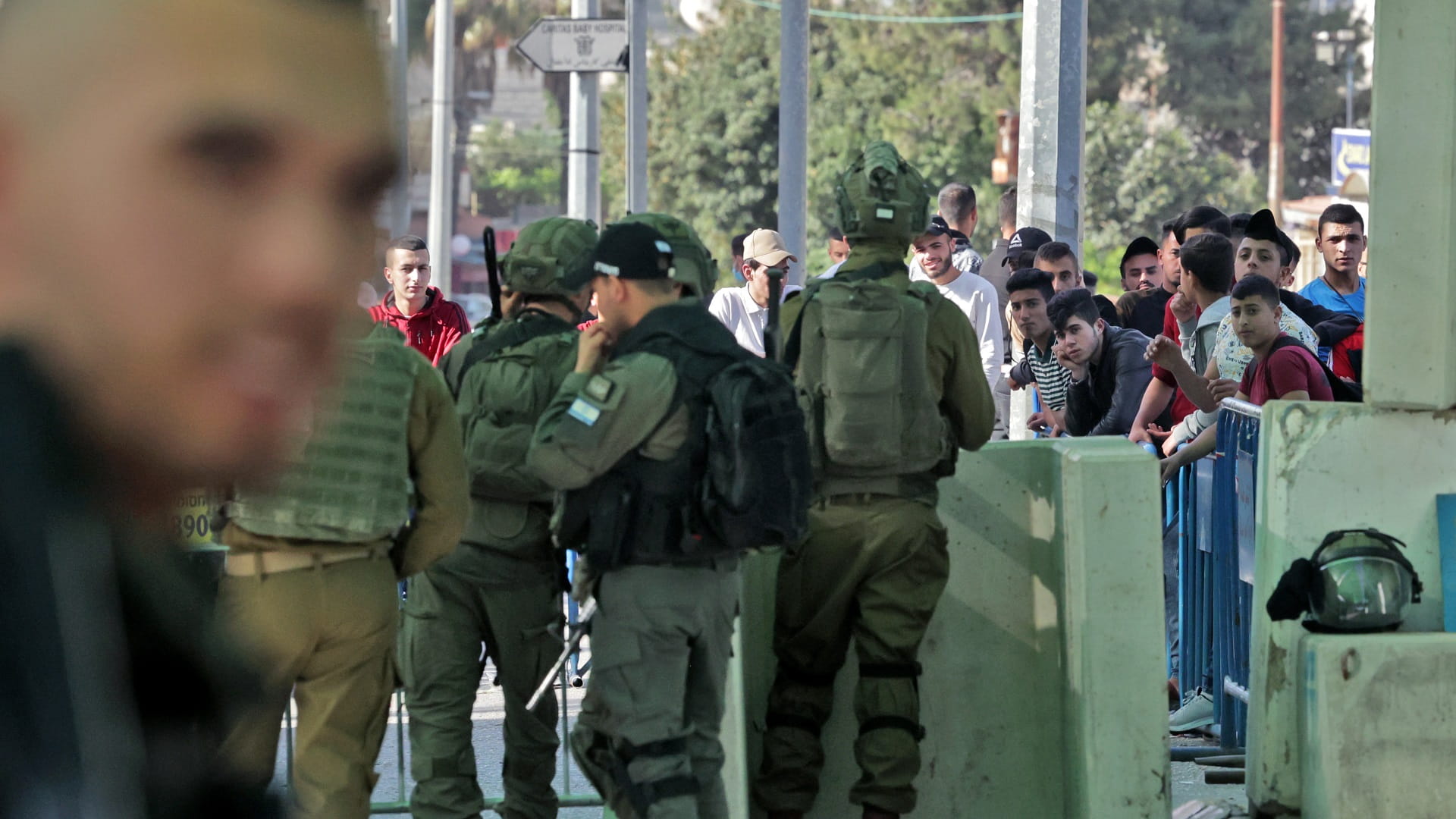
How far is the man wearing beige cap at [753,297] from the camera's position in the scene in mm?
9633

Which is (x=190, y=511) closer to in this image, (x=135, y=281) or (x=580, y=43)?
(x=135, y=281)

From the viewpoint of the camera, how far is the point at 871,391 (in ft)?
17.1

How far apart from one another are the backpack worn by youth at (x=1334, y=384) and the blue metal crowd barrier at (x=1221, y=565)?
132 mm

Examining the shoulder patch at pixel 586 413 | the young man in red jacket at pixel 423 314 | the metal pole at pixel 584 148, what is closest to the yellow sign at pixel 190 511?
the shoulder patch at pixel 586 413

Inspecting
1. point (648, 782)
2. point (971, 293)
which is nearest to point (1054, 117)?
point (971, 293)

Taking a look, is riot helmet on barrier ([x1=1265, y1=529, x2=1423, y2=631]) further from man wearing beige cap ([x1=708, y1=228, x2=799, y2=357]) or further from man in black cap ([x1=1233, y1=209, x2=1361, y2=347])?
man wearing beige cap ([x1=708, y1=228, x2=799, y2=357])

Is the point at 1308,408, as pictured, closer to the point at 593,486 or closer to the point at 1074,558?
the point at 1074,558

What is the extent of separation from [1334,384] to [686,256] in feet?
8.67

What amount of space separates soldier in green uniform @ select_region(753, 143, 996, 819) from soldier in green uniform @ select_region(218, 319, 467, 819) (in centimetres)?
120

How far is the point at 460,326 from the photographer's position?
8930 millimetres

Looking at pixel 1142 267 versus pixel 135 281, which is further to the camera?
pixel 1142 267

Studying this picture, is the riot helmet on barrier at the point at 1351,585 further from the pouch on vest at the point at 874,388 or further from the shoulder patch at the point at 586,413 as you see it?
the shoulder patch at the point at 586,413

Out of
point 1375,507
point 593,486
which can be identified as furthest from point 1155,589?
point 593,486

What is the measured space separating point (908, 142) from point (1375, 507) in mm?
42299
